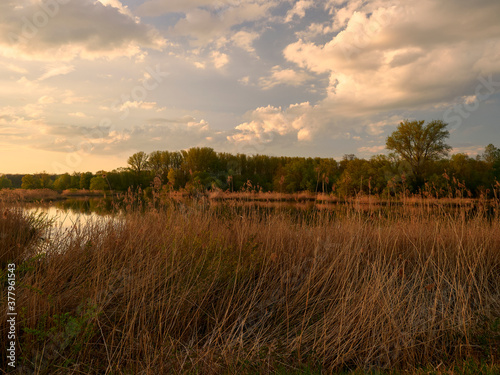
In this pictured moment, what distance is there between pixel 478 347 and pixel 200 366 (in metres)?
2.79

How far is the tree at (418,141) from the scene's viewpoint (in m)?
34.0

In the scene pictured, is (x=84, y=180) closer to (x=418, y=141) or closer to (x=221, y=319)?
(x=221, y=319)

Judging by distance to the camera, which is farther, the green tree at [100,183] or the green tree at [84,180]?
the green tree at [84,180]

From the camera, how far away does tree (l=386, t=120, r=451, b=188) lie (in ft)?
112

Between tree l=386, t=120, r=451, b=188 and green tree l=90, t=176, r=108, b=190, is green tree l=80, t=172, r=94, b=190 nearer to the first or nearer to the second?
green tree l=90, t=176, r=108, b=190

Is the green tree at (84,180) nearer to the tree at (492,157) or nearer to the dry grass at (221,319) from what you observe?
the dry grass at (221,319)

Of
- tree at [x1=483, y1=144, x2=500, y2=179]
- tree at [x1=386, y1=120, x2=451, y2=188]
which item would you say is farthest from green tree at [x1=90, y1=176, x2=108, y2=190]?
tree at [x1=483, y1=144, x2=500, y2=179]

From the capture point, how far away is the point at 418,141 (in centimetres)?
3447

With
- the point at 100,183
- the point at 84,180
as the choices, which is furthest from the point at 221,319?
the point at 84,180

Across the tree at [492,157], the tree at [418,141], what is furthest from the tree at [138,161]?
the tree at [492,157]

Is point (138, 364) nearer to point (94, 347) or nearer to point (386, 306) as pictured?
point (94, 347)

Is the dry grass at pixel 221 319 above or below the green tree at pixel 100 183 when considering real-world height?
below

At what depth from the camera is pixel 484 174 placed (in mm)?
35344

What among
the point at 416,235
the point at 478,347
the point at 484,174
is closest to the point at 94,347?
the point at 478,347
